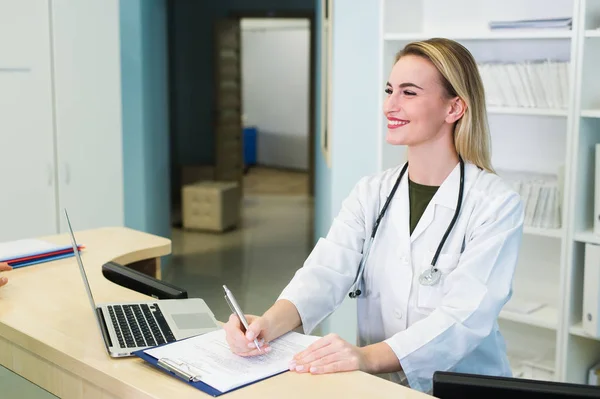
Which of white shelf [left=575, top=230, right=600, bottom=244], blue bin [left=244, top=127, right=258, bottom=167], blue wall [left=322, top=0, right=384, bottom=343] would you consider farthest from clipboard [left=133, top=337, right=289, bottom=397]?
blue bin [left=244, top=127, right=258, bottom=167]

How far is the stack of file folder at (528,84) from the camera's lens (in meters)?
3.24

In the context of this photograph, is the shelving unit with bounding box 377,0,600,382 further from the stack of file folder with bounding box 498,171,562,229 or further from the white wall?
the white wall

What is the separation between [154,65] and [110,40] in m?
1.26

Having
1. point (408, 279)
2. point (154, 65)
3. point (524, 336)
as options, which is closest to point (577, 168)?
point (524, 336)

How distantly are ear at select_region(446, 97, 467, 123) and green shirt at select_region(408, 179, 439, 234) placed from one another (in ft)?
0.66

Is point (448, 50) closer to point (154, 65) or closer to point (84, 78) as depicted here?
point (84, 78)

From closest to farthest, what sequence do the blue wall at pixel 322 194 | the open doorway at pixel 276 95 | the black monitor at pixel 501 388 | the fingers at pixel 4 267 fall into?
the black monitor at pixel 501 388 → the fingers at pixel 4 267 → the blue wall at pixel 322 194 → the open doorway at pixel 276 95

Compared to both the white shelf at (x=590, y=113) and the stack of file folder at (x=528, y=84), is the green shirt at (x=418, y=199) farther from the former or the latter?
the stack of file folder at (x=528, y=84)

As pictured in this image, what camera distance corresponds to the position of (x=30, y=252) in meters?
2.77

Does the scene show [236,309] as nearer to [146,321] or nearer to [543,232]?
[146,321]

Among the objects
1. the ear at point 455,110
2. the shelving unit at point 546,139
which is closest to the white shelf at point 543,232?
the shelving unit at point 546,139

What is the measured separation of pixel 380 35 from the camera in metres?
3.59

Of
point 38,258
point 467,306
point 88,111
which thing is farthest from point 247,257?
point 467,306

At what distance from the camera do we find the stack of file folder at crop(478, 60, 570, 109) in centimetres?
324
